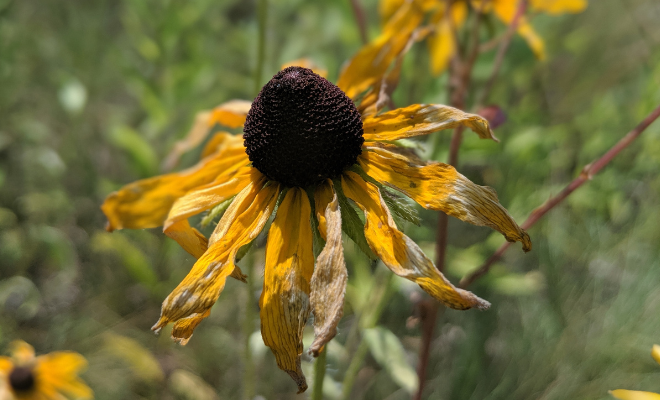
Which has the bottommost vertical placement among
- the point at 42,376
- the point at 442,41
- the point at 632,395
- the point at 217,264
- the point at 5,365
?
the point at 42,376

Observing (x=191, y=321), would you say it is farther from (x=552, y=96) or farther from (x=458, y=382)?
(x=552, y=96)

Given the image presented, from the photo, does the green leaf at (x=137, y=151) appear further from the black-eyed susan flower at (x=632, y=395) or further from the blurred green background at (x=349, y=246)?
the black-eyed susan flower at (x=632, y=395)

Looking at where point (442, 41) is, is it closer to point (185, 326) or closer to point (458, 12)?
point (458, 12)

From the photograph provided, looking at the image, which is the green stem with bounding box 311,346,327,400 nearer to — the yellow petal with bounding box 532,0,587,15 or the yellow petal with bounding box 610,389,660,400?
the yellow petal with bounding box 610,389,660,400

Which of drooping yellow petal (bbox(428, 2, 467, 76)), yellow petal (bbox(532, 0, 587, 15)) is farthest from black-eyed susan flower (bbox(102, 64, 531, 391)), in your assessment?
yellow petal (bbox(532, 0, 587, 15))

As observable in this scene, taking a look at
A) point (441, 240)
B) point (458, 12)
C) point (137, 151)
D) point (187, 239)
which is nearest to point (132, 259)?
point (137, 151)

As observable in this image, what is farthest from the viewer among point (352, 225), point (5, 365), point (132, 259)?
point (132, 259)

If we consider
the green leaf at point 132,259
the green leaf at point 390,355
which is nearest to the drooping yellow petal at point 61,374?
the green leaf at point 132,259
